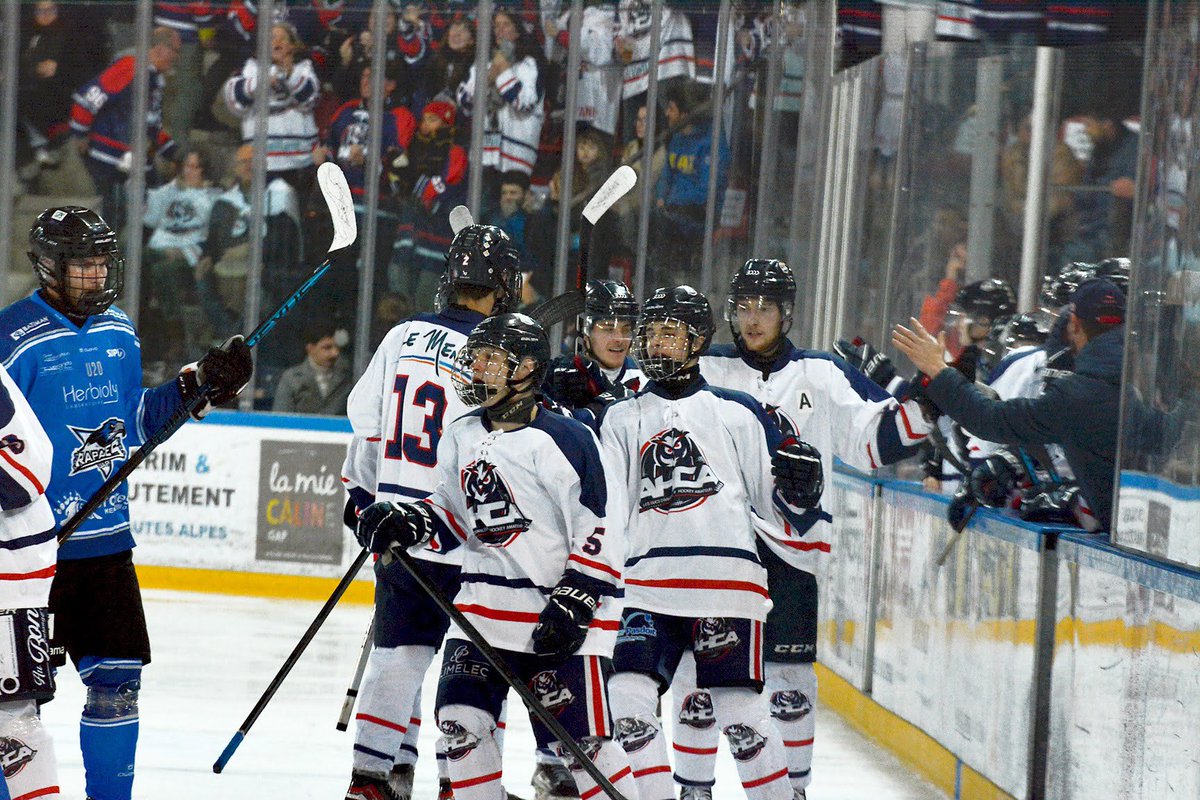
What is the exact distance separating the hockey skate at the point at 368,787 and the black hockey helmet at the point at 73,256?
1.08 metres

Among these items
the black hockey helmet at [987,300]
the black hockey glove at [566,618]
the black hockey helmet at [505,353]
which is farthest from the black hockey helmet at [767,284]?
the black hockey helmet at [987,300]

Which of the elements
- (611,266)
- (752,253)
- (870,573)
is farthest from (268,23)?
(870,573)

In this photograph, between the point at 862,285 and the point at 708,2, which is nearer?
the point at 862,285

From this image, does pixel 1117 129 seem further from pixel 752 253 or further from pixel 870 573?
pixel 870 573

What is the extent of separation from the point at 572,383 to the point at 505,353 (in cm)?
97

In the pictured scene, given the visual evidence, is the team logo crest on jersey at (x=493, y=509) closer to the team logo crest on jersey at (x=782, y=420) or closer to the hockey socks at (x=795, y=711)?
the team logo crest on jersey at (x=782, y=420)

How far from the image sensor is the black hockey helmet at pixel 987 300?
16.9 feet

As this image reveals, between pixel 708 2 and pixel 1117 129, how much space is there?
2221mm

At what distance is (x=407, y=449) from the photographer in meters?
3.58

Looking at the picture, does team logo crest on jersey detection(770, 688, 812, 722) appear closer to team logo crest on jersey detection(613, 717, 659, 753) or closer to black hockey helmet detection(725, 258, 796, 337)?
team logo crest on jersey detection(613, 717, 659, 753)

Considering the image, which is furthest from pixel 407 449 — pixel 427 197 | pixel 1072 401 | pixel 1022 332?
pixel 427 197

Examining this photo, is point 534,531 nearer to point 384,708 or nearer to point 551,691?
point 551,691

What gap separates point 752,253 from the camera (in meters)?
7.73

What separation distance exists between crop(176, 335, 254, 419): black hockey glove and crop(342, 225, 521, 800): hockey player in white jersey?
0.26 metres
